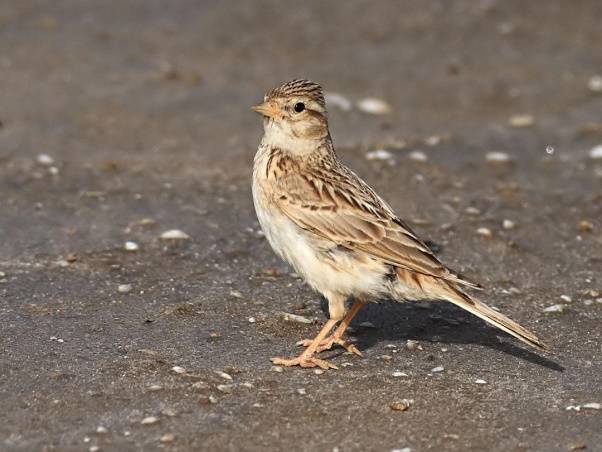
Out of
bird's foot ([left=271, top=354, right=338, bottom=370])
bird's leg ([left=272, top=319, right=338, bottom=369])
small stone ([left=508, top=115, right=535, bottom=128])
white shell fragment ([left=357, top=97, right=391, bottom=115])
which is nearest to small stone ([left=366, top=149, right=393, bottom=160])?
white shell fragment ([left=357, top=97, right=391, bottom=115])

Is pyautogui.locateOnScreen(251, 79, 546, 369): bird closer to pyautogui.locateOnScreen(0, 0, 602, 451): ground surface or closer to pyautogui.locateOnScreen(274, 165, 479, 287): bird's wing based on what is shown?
pyautogui.locateOnScreen(274, 165, 479, 287): bird's wing

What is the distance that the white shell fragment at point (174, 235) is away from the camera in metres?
9.41

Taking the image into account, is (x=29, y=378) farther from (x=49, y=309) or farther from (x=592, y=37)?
(x=592, y=37)

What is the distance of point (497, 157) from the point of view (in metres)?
11.8

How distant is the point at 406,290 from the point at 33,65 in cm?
722

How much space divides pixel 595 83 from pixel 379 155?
12.2 feet

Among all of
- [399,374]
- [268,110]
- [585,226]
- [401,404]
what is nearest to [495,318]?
[399,374]

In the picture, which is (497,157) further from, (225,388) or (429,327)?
(225,388)

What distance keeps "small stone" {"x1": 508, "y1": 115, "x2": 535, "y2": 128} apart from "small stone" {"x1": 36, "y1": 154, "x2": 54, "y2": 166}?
16.9ft

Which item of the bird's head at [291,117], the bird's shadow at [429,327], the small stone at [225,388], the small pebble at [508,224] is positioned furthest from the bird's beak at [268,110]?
the small pebble at [508,224]

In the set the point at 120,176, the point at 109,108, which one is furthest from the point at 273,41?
the point at 120,176

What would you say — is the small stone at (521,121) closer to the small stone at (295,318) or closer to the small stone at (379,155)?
the small stone at (379,155)

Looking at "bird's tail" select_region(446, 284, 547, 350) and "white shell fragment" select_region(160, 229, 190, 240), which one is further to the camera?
"white shell fragment" select_region(160, 229, 190, 240)

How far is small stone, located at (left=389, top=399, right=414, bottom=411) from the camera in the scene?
261 inches
